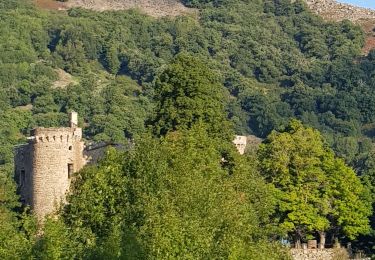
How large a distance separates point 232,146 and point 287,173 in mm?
5529

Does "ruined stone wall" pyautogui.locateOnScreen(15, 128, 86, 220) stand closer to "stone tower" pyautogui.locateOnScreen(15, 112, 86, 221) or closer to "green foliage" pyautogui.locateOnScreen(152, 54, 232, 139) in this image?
"stone tower" pyautogui.locateOnScreen(15, 112, 86, 221)

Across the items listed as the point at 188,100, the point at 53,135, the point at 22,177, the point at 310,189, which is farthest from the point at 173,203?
the point at 310,189

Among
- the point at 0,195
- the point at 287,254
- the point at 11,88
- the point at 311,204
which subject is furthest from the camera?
the point at 11,88

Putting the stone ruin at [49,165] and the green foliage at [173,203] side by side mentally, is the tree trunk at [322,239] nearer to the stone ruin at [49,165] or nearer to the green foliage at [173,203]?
the green foliage at [173,203]

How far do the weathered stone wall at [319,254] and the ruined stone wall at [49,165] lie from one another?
1139 cm

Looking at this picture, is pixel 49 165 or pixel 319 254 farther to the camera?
pixel 319 254

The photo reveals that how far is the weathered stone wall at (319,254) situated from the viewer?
8669cm

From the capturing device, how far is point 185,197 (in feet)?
234

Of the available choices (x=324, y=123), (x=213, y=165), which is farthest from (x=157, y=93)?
(x=324, y=123)

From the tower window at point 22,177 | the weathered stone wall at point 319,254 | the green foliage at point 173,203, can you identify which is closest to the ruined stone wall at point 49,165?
the tower window at point 22,177

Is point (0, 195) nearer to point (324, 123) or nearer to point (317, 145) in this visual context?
point (317, 145)

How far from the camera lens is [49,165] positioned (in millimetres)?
84250

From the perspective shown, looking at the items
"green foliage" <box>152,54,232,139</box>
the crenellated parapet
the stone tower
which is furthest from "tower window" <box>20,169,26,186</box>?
"green foliage" <box>152,54,232,139</box>

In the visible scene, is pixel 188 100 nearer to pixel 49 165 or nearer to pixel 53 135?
pixel 53 135
